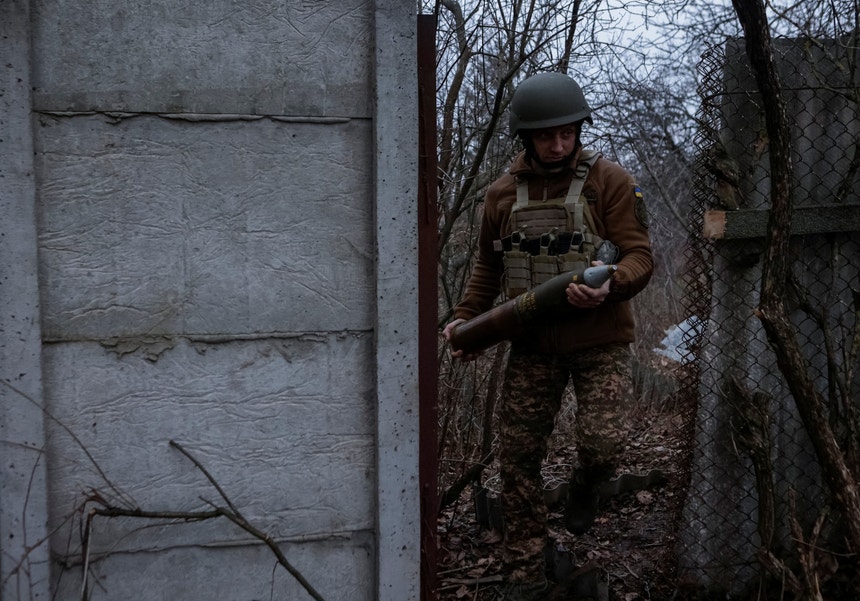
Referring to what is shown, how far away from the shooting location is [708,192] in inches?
144

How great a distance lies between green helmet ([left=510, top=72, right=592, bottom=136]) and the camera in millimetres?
3381

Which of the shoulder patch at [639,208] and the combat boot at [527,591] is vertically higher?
the shoulder patch at [639,208]

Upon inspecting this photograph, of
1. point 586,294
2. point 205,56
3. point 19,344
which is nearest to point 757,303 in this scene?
point 586,294

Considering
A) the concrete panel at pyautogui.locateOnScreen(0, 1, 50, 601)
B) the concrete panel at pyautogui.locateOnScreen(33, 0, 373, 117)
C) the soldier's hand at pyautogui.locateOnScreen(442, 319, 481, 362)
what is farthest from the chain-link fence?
the concrete panel at pyautogui.locateOnScreen(0, 1, 50, 601)

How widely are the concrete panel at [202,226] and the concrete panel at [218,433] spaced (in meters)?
0.10

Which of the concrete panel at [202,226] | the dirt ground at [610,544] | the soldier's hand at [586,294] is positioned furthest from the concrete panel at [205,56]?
the dirt ground at [610,544]

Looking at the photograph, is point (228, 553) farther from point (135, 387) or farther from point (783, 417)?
point (783, 417)

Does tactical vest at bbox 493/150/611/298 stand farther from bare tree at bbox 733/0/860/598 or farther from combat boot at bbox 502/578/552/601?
combat boot at bbox 502/578/552/601

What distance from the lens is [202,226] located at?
2.65 meters

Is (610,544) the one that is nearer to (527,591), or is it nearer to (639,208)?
(527,591)

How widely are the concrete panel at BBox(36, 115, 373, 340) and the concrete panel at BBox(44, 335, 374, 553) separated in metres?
0.10

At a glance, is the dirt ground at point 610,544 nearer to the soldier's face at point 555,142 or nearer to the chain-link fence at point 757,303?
the chain-link fence at point 757,303

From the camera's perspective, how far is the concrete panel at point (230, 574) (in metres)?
2.66

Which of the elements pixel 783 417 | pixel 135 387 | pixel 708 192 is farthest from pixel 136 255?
pixel 783 417
